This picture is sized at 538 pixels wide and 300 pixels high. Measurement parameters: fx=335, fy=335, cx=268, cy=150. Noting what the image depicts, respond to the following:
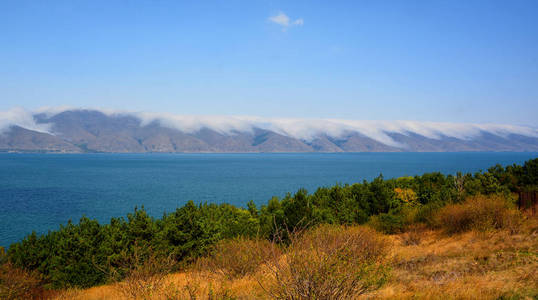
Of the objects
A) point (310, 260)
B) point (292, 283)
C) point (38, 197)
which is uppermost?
point (310, 260)

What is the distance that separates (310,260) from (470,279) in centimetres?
564

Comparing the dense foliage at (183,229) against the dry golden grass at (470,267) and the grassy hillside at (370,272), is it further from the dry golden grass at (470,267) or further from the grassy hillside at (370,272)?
the dry golden grass at (470,267)

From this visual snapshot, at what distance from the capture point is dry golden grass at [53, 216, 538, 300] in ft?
25.4

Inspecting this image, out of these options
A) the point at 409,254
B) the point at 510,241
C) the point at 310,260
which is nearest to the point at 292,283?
the point at 310,260

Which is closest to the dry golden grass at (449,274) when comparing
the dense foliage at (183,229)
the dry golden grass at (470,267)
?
the dry golden grass at (470,267)

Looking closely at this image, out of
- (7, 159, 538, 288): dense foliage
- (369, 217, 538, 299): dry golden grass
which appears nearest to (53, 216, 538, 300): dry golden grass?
(369, 217, 538, 299): dry golden grass

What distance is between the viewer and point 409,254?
14805 millimetres

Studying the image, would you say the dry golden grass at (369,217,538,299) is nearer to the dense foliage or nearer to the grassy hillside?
the grassy hillside

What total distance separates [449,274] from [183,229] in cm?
1330

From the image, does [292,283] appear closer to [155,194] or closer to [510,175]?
[510,175]

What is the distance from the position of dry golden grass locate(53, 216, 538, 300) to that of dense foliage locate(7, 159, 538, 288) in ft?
9.44

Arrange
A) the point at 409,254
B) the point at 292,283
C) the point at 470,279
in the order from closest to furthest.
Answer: the point at 292,283
the point at 470,279
the point at 409,254

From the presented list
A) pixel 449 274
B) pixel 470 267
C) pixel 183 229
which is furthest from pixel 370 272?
pixel 183 229

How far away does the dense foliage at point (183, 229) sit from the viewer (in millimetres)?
16500
